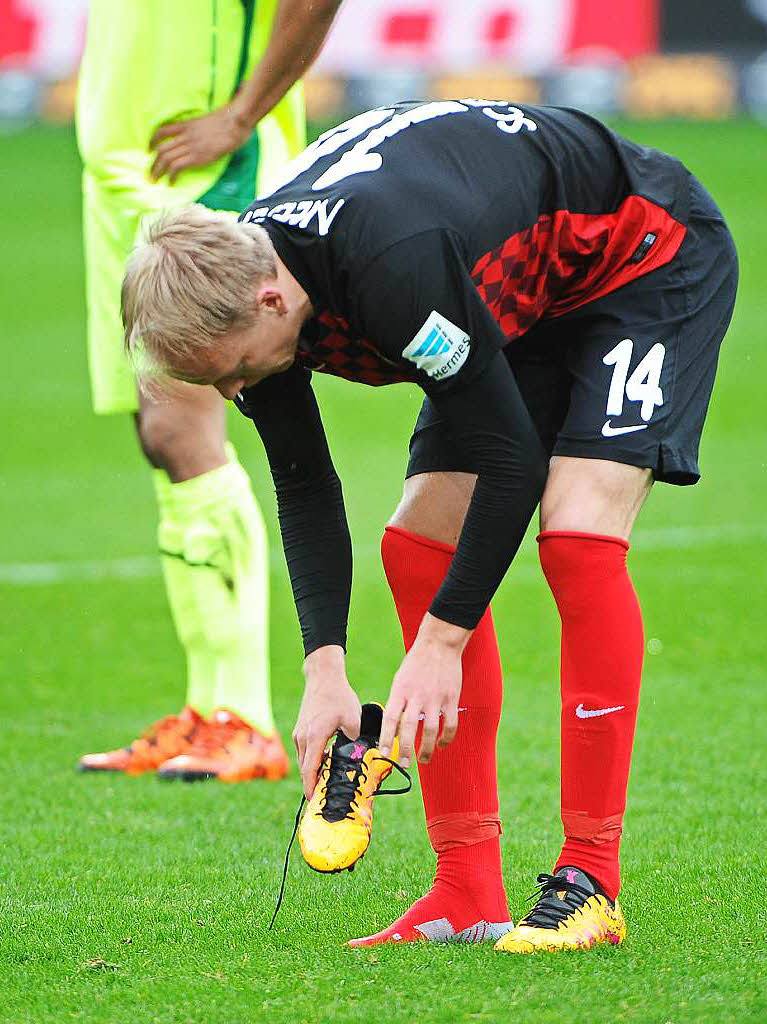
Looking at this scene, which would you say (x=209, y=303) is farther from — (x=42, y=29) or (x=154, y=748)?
(x=42, y=29)

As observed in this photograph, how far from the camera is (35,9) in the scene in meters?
20.9

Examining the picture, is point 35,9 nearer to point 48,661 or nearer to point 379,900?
point 48,661

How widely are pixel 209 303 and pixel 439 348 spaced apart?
371mm

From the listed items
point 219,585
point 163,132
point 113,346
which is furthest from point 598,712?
point 163,132

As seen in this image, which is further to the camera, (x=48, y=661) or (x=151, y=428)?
(x=48, y=661)

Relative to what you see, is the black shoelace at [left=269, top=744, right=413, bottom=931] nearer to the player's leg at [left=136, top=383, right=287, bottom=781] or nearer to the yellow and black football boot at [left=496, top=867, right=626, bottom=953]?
the yellow and black football boot at [left=496, top=867, right=626, bottom=953]

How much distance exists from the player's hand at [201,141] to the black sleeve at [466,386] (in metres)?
2.04

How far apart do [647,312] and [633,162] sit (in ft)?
0.98

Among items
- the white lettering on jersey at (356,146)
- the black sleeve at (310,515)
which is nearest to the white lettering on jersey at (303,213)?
the white lettering on jersey at (356,146)

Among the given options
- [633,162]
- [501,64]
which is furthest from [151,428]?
[501,64]

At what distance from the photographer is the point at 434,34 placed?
20781 mm

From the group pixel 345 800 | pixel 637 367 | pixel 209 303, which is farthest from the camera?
pixel 637 367

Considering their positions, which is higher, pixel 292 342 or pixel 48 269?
pixel 292 342

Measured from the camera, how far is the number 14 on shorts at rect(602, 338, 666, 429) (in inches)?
120
